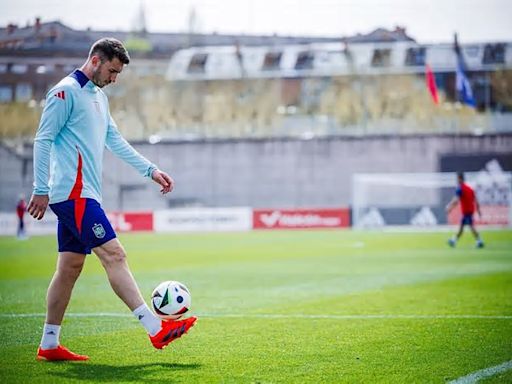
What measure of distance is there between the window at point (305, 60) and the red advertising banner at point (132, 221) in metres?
10.6

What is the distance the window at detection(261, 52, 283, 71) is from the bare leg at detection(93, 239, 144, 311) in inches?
1599

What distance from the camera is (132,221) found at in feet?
157

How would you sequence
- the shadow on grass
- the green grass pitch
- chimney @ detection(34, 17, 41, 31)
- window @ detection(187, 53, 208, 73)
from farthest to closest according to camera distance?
window @ detection(187, 53, 208, 73), chimney @ detection(34, 17, 41, 31), the green grass pitch, the shadow on grass

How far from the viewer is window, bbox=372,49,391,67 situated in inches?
1566

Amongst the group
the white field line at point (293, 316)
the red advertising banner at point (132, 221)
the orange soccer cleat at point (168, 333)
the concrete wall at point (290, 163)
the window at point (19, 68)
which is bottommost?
the red advertising banner at point (132, 221)

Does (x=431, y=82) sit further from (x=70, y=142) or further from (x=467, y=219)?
(x=70, y=142)

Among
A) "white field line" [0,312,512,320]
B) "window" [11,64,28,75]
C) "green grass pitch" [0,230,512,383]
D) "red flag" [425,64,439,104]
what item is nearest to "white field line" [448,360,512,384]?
"green grass pitch" [0,230,512,383]

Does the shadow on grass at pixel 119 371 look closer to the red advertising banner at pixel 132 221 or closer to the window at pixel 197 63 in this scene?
the red advertising banner at pixel 132 221

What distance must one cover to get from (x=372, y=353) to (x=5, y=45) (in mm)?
18244

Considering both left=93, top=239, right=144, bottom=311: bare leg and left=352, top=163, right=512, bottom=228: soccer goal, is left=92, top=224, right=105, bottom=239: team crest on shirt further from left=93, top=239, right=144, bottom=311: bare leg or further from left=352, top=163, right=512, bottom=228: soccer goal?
left=352, top=163, right=512, bottom=228: soccer goal

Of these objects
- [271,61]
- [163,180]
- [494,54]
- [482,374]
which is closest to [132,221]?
[271,61]

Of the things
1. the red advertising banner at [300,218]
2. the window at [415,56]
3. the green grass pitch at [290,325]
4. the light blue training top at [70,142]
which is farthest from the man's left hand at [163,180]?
the red advertising banner at [300,218]

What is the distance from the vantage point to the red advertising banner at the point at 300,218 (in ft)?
153

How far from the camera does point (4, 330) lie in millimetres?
9352
